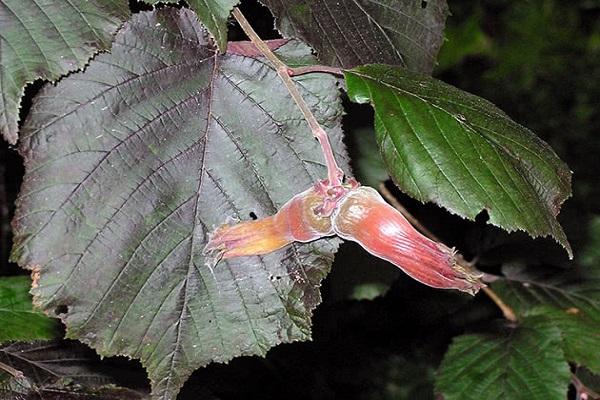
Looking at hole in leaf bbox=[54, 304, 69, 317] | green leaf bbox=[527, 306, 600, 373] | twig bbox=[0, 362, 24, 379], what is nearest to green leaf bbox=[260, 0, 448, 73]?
hole in leaf bbox=[54, 304, 69, 317]

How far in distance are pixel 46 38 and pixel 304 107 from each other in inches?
12.2

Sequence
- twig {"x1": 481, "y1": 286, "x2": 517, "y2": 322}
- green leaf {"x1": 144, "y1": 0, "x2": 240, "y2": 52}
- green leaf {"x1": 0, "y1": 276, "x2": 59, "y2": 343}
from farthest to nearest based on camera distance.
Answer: twig {"x1": 481, "y1": 286, "x2": 517, "y2": 322}, green leaf {"x1": 0, "y1": 276, "x2": 59, "y2": 343}, green leaf {"x1": 144, "y1": 0, "x2": 240, "y2": 52}

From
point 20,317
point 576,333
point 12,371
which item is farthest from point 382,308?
point 12,371

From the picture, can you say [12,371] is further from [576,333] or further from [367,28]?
[576,333]

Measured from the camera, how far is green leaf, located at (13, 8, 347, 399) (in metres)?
0.94

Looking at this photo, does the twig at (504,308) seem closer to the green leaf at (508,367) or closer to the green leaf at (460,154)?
the green leaf at (508,367)

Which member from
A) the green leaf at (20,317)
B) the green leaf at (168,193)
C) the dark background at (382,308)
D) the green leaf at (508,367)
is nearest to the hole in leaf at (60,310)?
the green leaf at (168,193)

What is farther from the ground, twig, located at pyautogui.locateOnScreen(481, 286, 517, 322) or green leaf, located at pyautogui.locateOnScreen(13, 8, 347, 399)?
green leaf, located at pyautogui.locateOnScreen(13, 8, 347, 399)

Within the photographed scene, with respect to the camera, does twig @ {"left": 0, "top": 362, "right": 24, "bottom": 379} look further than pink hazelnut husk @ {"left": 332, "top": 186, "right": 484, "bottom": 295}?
Yes

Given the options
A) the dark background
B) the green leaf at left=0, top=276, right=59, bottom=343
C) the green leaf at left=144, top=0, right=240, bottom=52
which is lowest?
the dark background

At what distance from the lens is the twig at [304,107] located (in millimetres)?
906

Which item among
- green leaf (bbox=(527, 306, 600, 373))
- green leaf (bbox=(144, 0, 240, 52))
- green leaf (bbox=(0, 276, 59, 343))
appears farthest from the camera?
green leaf (bbox=(527, 306, 600, 373))

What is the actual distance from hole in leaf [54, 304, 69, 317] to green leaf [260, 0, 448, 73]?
1.44ft

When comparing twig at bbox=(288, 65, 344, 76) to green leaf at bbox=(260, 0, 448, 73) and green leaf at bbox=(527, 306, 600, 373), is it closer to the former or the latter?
green leaf at bbox=(260, 0, 448, 73)
